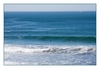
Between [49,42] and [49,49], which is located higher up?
[49,42]

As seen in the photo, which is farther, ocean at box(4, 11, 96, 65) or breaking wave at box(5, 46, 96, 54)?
breaking wave at box(5, 46, 96, 54)

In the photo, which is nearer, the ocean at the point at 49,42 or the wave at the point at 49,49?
the ocean at the point at 49,42

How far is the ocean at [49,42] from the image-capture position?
6902mm

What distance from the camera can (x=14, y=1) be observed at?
633 centimetres

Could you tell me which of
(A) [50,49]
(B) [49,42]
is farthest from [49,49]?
(B) [49,42]

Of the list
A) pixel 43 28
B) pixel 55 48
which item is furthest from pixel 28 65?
pixel 43 28

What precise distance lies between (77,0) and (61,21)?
3.92 meters

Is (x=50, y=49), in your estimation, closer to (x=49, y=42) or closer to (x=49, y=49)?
(x=49, y=49)

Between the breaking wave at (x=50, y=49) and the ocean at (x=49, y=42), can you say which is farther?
the breaking wave at (x=50, y=49)

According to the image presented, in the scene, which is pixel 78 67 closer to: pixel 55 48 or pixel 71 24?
pixel 55 48

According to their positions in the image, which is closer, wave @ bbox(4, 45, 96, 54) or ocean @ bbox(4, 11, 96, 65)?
ocean @ bbox(4, 11, 96, 65)

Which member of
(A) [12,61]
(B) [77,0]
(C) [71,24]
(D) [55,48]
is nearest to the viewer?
(B) [77,0]

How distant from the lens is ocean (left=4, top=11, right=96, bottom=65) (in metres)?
6.90

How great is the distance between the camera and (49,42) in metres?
7.73
